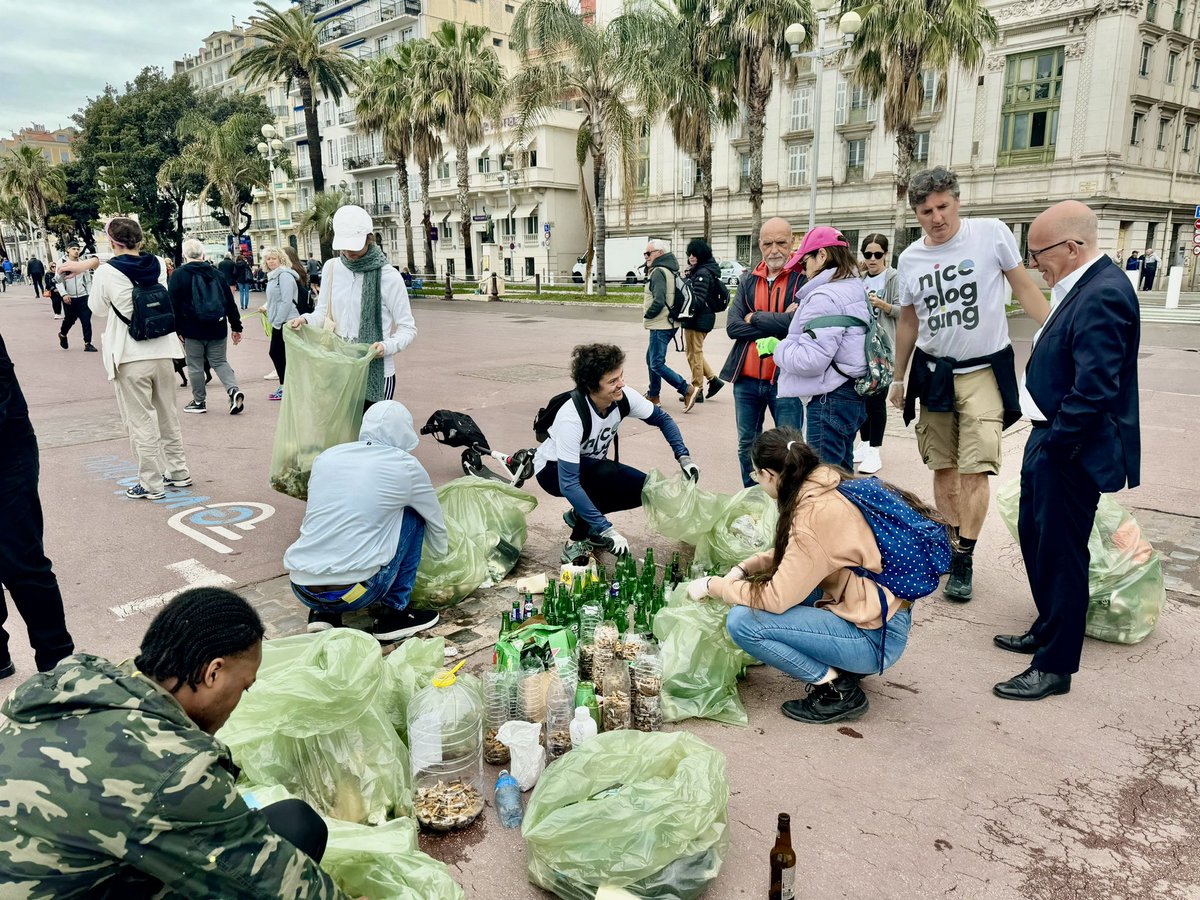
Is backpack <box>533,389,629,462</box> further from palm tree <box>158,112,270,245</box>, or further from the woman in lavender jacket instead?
palm tree <box>158,112,270,245</box>

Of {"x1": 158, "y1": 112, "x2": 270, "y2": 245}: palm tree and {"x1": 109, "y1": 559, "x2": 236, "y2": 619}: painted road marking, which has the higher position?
{"x1": 158, "y1": 112, "x2": 270, "y2": 245}: palm tree

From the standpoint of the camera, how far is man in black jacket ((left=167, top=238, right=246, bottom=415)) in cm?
819

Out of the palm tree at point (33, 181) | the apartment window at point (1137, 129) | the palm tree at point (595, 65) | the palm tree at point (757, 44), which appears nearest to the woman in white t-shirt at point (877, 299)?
the palm tree at point (757, 44)

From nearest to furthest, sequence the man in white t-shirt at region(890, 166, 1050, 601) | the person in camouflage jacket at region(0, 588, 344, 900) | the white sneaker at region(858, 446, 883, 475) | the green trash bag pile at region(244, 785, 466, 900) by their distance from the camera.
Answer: the person in camouflage jacket at region(0, 588, 344, 900), the green trash bag pile at region(244, 785, 466, 900), the man in white t-shirt at region(890, 166, 1050, 601), the white sneaker at region(858, 446, 883, 475)

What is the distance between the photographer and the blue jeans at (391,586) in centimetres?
362

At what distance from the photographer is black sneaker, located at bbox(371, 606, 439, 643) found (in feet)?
12.4

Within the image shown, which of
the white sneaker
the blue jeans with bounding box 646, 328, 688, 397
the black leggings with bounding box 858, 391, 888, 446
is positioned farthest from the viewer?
the blue jeans with bounding box 646, 328, 688, 397

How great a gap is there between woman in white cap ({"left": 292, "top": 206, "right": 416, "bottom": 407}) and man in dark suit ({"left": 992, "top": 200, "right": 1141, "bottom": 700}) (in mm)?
3665

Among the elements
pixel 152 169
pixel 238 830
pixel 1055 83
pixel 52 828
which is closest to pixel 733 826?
pixel 238 830

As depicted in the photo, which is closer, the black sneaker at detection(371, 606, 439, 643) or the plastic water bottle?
the plastic water bottle

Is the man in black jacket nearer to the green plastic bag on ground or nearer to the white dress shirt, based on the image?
the green plastic bag on ground

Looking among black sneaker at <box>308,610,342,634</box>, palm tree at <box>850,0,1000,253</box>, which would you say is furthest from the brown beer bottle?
palm tree at <box>850,0,1000,253</box>

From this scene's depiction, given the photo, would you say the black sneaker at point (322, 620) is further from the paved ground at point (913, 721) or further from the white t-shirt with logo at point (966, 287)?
the white t-shirt with logo at point (966, 287)

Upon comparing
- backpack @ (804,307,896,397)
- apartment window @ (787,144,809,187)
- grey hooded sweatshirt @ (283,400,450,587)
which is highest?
apartment window @ (787,144,809,187)
